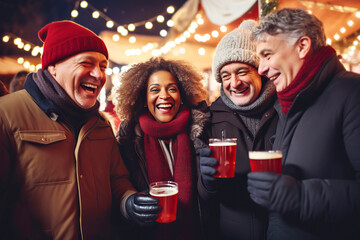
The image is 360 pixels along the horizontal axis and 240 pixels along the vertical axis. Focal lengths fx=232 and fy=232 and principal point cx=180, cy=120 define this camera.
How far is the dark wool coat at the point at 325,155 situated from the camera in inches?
49.2

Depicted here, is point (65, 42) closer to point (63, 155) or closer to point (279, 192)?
point (63, 155)

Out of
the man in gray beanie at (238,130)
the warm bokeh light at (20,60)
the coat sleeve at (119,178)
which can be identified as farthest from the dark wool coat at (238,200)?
the warm bokeh light at (20,60)

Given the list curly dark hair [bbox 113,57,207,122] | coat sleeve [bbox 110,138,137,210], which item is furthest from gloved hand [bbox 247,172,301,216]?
curly dark hair [bbox 113,57,207,122]

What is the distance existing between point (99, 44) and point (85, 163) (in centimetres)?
108

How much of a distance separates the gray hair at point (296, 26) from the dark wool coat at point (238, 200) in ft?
2.47

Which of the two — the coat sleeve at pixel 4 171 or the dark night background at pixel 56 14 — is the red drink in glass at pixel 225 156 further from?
the dark night background at pixel 56 14

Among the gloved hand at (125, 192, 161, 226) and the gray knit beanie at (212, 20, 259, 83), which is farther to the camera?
the gray knit beanie at (212, 20, 259, 83)

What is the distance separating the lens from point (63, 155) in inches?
69.8

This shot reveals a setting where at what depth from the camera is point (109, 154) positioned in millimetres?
2178

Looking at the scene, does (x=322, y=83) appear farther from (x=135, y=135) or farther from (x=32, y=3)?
(x=32, y=3)

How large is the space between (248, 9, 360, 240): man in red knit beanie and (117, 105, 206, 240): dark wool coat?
2.91ft

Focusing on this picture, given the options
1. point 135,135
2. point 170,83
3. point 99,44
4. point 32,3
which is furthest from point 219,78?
point 32,3

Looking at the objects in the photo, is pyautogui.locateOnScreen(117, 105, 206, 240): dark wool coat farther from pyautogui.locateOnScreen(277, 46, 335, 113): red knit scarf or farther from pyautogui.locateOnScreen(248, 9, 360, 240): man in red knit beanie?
pyautogui.locateOnScreen(277, 46, 335, 113): red knit scarf

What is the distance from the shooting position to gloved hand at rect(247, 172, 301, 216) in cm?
128
